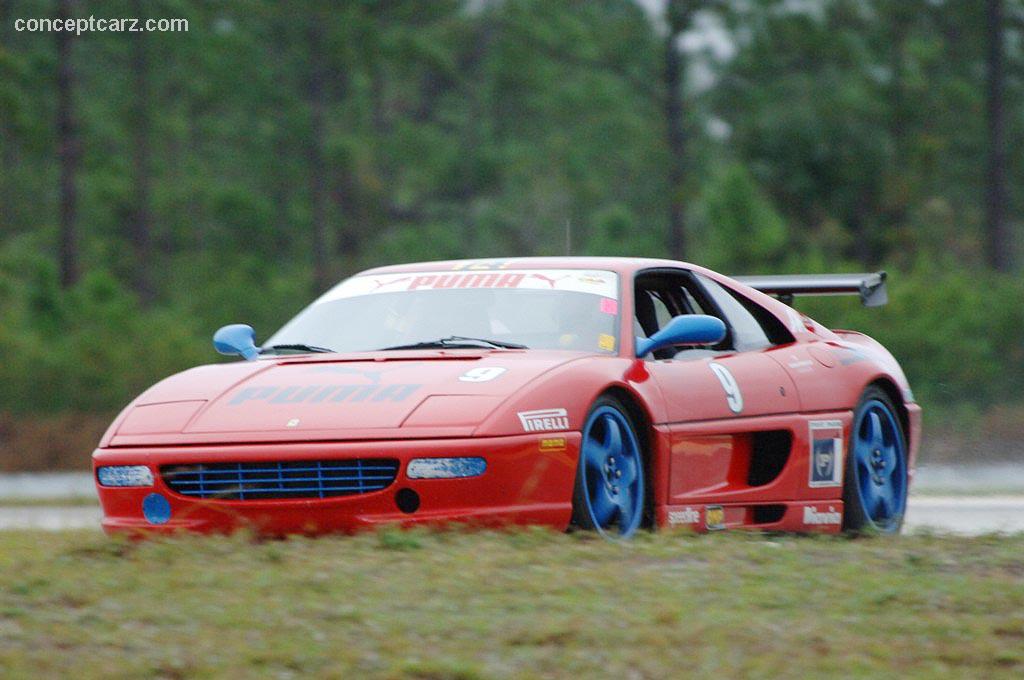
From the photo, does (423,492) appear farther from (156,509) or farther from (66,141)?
(66,141)

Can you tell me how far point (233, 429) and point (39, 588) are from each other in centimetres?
143

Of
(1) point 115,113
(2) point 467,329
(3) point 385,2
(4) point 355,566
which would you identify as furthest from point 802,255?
(4) point 355,566

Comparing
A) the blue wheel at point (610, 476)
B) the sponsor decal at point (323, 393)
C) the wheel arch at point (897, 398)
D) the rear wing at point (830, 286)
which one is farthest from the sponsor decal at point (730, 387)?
the rear wing at point (830, 286)

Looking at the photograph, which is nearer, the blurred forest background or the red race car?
the red race car

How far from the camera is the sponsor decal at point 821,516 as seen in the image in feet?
25.6

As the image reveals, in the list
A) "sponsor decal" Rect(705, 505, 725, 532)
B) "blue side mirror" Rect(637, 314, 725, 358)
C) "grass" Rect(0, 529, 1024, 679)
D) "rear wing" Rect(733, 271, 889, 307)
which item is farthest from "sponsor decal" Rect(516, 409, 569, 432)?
"rear wing" Rect(733, 271, 889, 307)

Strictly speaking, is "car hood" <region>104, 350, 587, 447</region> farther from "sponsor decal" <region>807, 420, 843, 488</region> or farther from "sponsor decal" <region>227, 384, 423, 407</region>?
"sponsor decal" <region>807, 420, 843, 488</region>

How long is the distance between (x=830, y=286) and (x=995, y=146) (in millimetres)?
21039

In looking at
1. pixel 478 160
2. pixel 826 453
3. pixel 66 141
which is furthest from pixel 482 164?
pixel 826 453

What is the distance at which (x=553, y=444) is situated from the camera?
6.26 m

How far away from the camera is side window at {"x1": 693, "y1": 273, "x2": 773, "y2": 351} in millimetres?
8062

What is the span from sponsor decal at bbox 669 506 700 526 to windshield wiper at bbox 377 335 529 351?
922 mm

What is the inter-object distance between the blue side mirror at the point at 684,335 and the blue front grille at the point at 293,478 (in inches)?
56.8

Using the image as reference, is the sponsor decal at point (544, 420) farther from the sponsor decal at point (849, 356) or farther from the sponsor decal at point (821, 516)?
the sponsor decal at point (849, 356)
